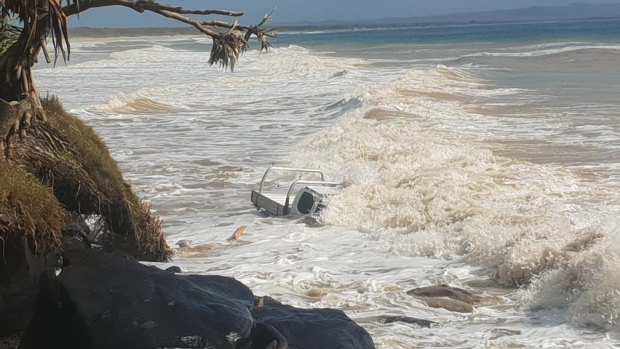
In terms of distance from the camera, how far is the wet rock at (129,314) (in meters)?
5.17

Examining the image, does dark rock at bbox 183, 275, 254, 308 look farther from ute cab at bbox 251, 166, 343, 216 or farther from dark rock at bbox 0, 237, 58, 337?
ute cab at bbox 251, 166, 343, 216

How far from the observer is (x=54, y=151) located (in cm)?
691

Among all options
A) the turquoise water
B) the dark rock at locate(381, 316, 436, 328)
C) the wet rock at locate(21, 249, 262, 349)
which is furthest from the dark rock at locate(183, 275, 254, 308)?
the turquoise water

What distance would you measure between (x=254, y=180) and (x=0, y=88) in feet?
29.3

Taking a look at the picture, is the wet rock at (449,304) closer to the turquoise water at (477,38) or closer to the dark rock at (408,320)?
the dark rock at (408,320)

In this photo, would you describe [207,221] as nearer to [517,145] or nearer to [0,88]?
[0,88]

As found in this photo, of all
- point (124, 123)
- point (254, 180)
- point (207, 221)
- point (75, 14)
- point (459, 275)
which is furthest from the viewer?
point (124, 123)

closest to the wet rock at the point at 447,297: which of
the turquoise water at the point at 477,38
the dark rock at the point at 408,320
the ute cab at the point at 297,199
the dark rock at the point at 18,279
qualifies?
the dark rock at the point at 408,320

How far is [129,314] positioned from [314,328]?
128 cm

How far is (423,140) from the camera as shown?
18844mm

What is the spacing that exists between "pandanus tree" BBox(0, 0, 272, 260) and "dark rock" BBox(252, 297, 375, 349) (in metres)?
1.39

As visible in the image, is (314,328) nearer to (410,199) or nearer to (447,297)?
(447,297)

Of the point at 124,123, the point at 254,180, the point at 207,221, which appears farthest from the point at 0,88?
the point at 124,123

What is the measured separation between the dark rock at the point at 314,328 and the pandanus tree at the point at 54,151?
1394 mm
